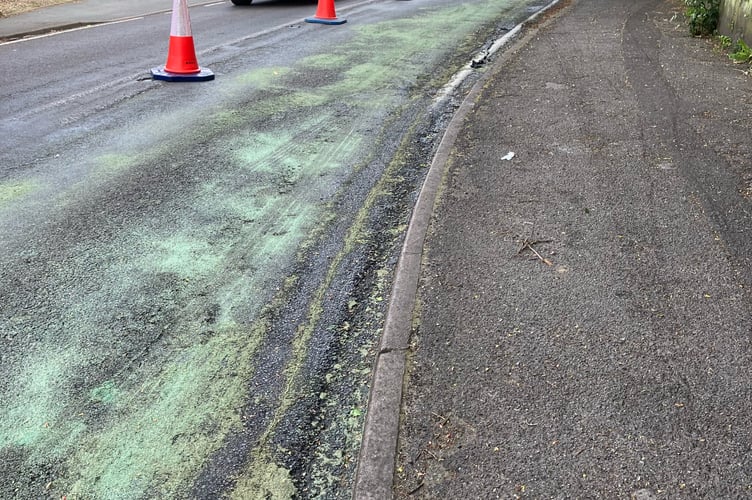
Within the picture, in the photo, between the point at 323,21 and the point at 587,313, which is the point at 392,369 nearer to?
the point at 587,313

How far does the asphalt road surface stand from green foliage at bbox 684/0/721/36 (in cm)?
470

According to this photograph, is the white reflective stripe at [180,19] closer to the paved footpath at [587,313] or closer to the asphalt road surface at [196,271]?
the asphalt road surface at [196,271]

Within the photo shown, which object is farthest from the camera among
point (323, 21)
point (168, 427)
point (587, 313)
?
point (323, 21)

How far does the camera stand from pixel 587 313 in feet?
11.7

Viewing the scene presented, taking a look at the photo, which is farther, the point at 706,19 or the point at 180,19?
the point at 706,19

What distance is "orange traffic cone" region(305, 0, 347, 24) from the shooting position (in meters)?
13.0

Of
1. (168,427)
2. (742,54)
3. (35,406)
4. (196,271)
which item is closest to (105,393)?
(35,406)

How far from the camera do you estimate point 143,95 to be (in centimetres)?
758

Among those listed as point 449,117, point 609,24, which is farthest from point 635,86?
point 609,24

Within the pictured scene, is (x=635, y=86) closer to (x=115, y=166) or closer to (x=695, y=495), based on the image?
(x=115, y=166)

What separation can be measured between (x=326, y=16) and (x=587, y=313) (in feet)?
35.2

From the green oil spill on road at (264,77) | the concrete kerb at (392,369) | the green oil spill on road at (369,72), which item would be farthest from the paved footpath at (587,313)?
the green oil spill on road at (264,77)

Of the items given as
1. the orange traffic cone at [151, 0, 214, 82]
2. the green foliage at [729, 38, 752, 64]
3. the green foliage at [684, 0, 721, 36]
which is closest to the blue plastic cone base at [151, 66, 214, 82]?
the orange traffic cone at [151, 0, 214, 82]

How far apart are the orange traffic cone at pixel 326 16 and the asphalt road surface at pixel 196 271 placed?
15.3 ft
